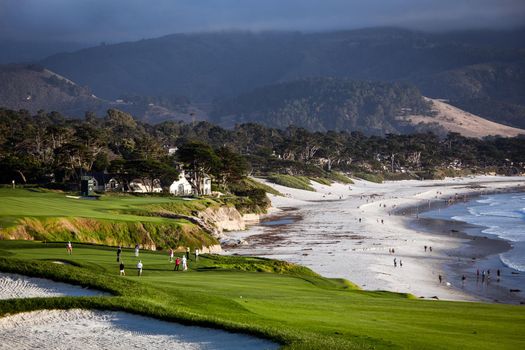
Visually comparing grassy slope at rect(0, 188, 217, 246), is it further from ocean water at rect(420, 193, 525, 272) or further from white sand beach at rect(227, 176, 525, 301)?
ocean water at rect(420, 193, 525, 272)

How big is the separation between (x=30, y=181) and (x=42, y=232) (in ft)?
176

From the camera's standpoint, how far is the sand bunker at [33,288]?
2161cm

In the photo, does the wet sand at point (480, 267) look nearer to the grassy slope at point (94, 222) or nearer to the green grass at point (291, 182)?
the grassy slope at point (94, 222)

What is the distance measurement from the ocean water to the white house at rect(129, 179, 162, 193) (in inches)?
1622

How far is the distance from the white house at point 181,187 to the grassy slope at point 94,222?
27.6m

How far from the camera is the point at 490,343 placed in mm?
20234

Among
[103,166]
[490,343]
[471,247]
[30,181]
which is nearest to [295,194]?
[103,166]

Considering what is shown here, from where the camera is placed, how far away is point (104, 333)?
1814 cm

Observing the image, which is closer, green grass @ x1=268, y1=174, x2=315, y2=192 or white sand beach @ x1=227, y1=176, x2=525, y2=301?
white sand beach @ x1=227, y1=176, x2=525, y2=301

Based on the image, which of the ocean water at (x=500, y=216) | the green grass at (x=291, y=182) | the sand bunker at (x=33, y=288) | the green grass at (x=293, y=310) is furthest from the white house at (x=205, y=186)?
the sand bunker at (x=33, y=288)

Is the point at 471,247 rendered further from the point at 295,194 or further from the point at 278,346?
the point at 295,194

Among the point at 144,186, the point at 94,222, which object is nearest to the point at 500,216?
the point at 144,186

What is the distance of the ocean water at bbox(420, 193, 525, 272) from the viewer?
65137 millimetres

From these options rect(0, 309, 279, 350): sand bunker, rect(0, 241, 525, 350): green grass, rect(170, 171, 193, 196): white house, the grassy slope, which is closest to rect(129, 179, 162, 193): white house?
rect(170, 171, 193, 196): white house
